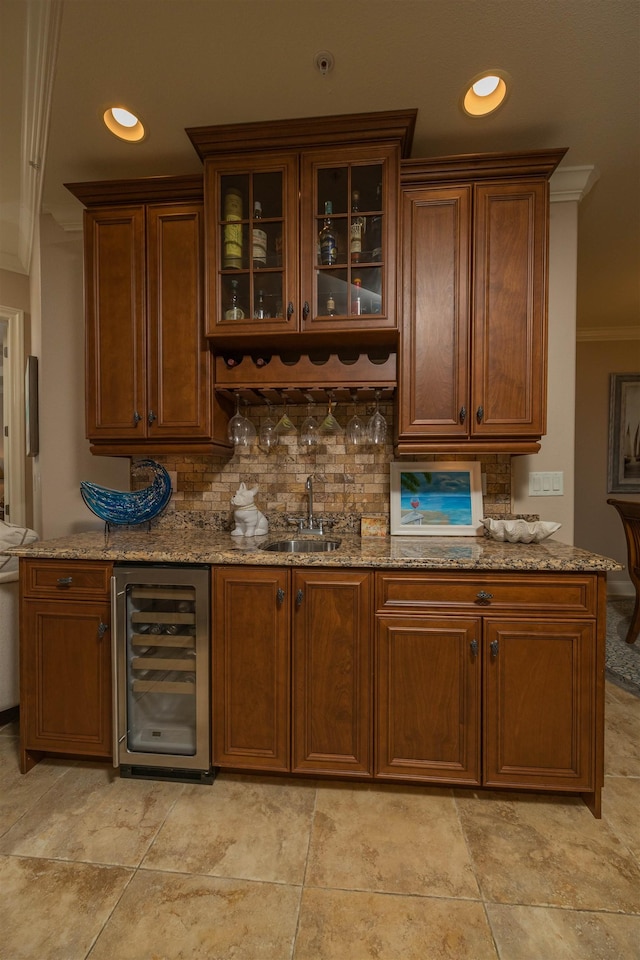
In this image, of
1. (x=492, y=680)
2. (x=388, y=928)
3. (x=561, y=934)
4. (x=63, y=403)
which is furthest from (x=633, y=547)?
(x=63, y=403)

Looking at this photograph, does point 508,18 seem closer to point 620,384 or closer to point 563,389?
point 563,389

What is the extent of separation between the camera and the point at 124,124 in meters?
1.93

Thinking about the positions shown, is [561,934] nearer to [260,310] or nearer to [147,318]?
[260,310]

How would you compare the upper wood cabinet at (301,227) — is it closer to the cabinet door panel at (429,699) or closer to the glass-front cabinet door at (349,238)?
the glass-front cabinet door at (349,238)

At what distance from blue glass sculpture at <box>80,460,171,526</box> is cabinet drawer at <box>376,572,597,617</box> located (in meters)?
1.24

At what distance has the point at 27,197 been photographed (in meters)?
2.63

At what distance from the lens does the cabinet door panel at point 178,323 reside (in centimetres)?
204

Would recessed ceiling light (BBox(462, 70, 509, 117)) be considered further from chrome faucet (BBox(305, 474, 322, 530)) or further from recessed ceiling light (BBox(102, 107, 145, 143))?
chrome faucet (BBox(305, 474, 322, 530))

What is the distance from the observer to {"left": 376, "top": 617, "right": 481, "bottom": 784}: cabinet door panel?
165 centimetres

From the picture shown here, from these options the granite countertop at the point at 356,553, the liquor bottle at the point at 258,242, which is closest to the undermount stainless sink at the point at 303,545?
the granite countertop at the point at 356,553

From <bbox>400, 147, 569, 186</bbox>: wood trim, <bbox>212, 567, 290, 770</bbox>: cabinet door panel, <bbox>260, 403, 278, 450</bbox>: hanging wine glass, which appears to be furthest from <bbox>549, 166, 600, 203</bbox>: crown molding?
<bbox>212, 567, 290, 770</bbox>: cabinet door panel

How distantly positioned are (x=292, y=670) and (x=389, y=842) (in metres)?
0.65

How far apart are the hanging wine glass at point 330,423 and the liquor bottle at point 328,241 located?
0.60 metres

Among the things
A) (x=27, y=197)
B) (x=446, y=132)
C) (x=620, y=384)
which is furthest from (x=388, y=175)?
(x=620, y=384)
